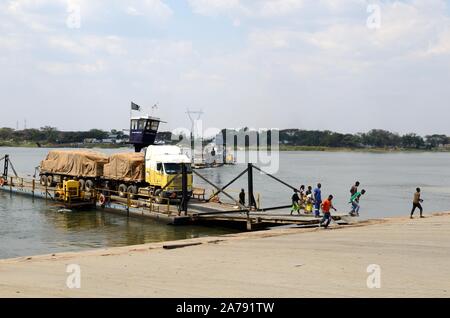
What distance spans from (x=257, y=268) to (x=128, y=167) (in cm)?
2102

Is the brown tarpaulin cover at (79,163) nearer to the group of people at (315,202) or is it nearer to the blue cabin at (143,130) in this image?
the blue cabin at (143,130)

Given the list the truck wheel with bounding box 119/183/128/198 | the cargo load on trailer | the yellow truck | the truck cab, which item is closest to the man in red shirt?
the yellow truck

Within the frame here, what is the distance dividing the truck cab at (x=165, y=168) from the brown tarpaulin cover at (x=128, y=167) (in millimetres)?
649

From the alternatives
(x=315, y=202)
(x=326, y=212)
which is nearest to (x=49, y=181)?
(x=315, y=202)

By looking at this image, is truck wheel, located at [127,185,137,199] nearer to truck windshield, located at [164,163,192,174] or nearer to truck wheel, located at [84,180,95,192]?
truck windshield, located at [164,163,192,174]

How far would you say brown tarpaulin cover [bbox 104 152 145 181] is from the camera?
31.7 meters

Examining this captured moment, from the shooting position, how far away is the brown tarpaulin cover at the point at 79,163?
35.9 m

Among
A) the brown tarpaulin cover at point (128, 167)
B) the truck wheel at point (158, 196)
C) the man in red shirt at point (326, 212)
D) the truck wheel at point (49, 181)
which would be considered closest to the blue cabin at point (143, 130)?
the truck wheel at point (49, 181)

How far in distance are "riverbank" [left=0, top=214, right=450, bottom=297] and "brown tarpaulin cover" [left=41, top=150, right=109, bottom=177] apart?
19.3m

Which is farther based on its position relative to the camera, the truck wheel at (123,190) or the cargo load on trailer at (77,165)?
the cargo load on trailer at (77,165)
